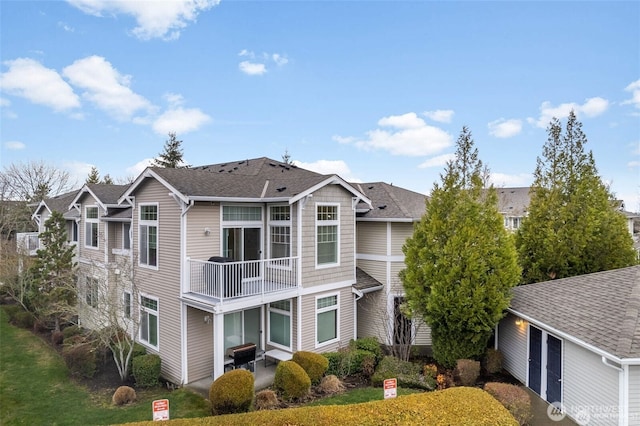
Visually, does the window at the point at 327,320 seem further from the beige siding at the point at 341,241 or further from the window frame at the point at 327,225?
the window frame at the point at 327,225

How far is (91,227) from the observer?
15617 millimetres

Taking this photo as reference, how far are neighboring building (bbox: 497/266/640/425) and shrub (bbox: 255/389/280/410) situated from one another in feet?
22.6

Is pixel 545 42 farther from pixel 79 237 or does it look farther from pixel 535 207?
pixel 79 237

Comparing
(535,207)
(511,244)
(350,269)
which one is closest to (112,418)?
(350,269)

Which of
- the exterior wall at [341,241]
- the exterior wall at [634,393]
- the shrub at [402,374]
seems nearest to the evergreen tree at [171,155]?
the exterior wall at [341,241]

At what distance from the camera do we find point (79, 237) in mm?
16547

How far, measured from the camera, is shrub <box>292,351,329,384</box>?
9.65m

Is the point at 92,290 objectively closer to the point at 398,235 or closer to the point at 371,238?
the point at 371,238

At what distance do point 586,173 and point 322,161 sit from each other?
24176mm

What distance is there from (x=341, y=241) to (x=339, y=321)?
2.84m

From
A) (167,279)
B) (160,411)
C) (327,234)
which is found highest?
(327,234)

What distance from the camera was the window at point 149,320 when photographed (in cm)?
1146

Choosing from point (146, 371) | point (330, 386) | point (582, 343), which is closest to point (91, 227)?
point (146, 371)

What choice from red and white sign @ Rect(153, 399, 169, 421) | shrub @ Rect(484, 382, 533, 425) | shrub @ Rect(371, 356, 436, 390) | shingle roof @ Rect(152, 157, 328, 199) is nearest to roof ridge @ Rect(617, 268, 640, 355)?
shrub @ Rect(484, 382, 533, 425)
